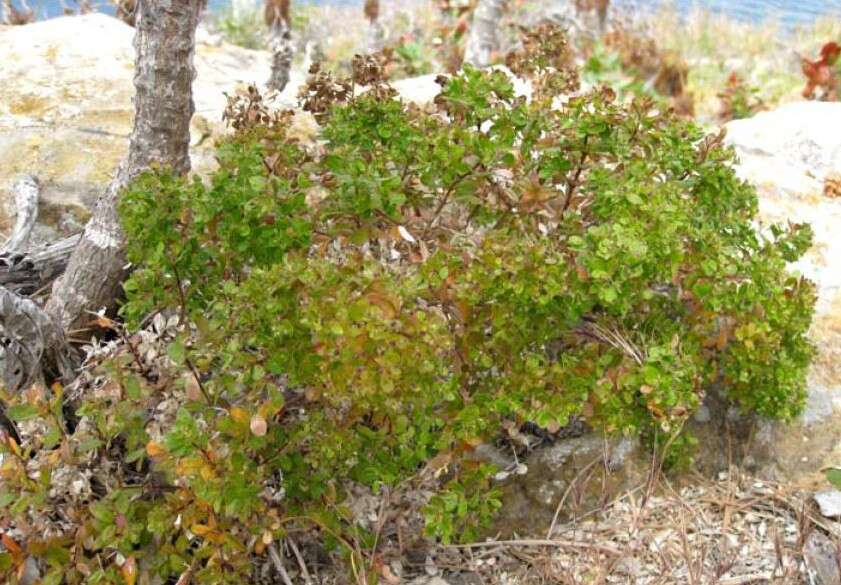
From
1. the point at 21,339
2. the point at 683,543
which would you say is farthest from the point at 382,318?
the point at 21,339

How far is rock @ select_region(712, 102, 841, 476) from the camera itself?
11.1 ft

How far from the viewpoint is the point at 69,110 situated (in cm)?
455

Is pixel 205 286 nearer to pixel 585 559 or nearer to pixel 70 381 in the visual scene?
pixel 70 381

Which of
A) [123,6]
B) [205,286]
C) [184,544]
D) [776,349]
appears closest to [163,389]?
[205,286]

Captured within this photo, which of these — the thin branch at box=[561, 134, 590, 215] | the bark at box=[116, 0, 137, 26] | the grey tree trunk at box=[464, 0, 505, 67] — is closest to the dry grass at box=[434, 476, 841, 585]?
the thin branch at box=[561, 134, 590, 215]

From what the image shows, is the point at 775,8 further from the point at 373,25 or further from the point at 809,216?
the point at 809,216

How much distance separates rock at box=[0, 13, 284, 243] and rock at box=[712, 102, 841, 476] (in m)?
2.47

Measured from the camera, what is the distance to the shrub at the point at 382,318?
236 centimetres

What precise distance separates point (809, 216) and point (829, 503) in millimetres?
1738

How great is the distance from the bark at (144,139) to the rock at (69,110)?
562mm

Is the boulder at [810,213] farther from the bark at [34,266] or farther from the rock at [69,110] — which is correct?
the bark at [34,266]

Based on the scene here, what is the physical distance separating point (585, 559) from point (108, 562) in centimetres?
138

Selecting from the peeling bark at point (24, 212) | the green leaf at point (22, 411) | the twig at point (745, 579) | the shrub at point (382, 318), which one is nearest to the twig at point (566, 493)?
the shrub at point (382, 318)

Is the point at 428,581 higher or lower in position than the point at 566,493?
lower
